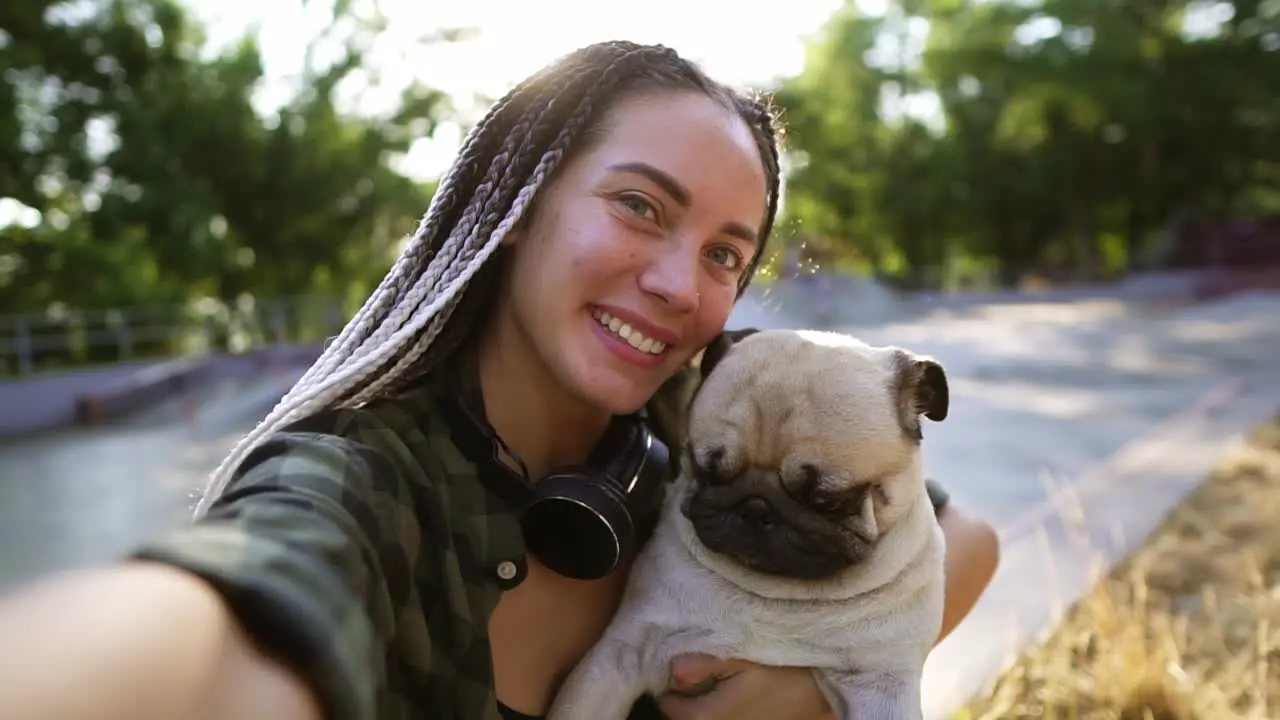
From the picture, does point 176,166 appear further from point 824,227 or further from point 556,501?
point 824,227

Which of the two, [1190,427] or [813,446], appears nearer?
[813,446]

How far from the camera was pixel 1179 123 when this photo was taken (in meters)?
22.2

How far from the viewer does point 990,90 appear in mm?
24922

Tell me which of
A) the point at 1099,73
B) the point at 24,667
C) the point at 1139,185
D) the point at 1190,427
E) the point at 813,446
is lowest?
the point at 1139,185

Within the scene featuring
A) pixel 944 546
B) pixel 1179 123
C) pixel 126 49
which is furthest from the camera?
pixel 1179 123

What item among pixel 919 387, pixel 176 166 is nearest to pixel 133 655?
pixel 919 387

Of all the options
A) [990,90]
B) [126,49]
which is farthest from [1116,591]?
[990,90]

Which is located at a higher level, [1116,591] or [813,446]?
[813,446]

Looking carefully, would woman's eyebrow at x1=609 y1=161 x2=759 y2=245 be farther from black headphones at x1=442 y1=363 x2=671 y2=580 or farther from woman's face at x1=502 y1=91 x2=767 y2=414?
black headphones at x1=442 y1=363 x2=671 y2=580

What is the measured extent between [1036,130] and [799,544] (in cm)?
2533

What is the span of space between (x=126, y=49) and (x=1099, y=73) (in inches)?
718

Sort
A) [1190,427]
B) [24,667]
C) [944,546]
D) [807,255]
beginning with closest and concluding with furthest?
[24,667], [944,546], [807,255], [1190,427]

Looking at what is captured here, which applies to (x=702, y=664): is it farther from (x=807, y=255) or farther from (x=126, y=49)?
(x=126, y=49)

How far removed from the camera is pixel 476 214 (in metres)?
1.21
